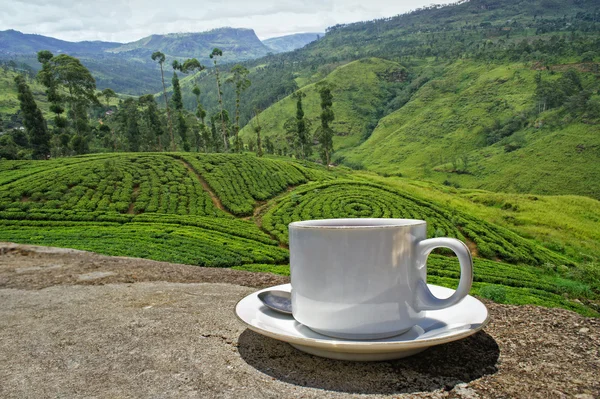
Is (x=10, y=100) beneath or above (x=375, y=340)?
above

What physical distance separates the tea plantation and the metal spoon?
36.4 feet

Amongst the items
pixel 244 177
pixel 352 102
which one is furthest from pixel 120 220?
pixel 352 102

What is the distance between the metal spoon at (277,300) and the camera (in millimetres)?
2176

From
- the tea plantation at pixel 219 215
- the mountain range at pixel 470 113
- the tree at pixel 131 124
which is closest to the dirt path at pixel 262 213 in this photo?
the tea plantation at pixel 219 215

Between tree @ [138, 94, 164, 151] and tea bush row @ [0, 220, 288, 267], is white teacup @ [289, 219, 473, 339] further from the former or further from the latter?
tree @ [138, 94, 164, 151]

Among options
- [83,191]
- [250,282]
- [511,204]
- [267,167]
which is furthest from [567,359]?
[511,204]

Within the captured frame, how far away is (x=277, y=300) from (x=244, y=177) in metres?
31.5

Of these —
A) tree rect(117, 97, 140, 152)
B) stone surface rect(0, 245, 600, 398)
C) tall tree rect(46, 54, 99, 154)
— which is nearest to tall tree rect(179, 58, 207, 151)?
tree rect(117, 97, 140, 152)

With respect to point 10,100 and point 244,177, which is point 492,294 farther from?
point 10,100

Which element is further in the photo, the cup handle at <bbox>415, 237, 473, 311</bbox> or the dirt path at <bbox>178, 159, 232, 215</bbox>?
the dirt path at <bbox>178, 159, 232, 215</bbox>

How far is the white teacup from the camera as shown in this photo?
5.90 feet

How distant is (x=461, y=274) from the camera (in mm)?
1871

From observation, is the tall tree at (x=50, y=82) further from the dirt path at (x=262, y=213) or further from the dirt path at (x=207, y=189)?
the dirt path at (x=262, y=213)

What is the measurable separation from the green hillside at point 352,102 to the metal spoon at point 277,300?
103 meters
